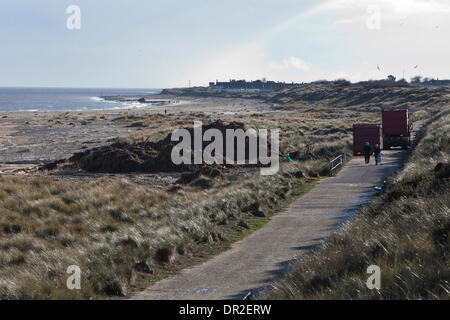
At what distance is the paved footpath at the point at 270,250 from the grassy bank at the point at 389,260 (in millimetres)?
1158

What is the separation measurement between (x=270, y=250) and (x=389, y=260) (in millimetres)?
4886

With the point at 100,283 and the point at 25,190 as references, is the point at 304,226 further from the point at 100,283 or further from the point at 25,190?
the point at 25,190

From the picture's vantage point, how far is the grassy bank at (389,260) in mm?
6645

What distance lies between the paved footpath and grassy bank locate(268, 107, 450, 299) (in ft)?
3.80

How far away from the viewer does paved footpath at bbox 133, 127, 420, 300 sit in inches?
371

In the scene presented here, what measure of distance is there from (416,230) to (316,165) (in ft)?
65.2

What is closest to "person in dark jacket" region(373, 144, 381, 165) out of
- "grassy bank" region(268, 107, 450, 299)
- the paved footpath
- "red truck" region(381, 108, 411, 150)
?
Answer: the paved footpath

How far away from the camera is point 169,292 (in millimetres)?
9383

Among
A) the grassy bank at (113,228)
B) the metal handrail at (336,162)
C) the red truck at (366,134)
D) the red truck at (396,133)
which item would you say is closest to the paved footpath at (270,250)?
the grassy bank at (113,228)

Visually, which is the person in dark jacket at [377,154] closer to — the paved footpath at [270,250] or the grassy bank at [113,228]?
the grassy bank at [113,228]

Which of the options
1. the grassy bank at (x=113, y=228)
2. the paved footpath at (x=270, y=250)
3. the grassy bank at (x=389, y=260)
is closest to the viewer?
the grassy bank at (x=389, y=260)

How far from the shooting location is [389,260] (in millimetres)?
7762

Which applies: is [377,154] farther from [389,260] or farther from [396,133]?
[389,260]

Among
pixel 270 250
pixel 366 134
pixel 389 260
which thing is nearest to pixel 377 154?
pixel 366 134
